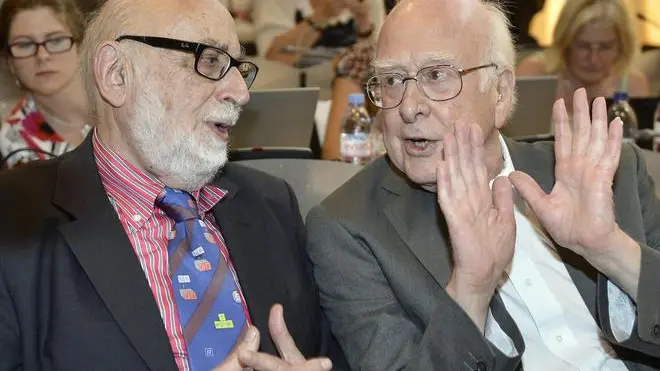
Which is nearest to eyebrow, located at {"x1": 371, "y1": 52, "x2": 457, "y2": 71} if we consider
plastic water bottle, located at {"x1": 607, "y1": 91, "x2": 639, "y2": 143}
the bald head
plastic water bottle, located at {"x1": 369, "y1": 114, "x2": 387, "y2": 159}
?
the bald head

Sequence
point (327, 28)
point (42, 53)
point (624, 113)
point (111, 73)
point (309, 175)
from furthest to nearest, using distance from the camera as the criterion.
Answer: point (327, 28) → point (624, 113) → point (42, 53) → point (309, 175) → point (111, 73)

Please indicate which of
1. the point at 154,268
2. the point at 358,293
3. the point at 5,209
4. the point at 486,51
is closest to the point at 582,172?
the point at 486,51

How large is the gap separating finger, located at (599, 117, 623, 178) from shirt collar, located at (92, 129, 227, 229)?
95 centimetres

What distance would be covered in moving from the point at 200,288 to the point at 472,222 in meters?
0.59

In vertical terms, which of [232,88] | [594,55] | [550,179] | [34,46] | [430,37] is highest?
[430,37]

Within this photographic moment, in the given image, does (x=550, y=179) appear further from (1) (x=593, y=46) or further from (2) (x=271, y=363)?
(1) (x=593, y=46)

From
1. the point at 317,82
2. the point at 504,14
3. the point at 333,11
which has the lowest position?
the point at 317,82

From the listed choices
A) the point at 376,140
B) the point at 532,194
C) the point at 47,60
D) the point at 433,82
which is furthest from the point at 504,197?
the point at 47,60

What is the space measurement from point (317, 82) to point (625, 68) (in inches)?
66.6

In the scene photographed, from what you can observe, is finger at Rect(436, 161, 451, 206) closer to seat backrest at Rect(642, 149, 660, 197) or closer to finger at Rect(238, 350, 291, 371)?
finger at Rect(238, 350, 291, 371)

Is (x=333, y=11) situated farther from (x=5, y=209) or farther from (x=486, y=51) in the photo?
(x=5, y=209)

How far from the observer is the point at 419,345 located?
6.39ft

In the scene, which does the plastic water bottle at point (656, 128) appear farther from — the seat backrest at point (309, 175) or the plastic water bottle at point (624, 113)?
the seat backrest at point (309, 175)

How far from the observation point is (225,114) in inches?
83.3
